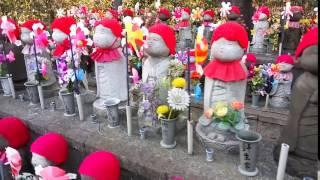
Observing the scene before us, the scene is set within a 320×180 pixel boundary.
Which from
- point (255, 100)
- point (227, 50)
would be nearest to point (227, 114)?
point (227, 50)

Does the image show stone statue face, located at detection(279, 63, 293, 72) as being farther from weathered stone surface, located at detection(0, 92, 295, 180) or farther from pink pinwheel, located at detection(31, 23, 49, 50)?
pink pinwheel, located at detection(31, 23, 49, 50)

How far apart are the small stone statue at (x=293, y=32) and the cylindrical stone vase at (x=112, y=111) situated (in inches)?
148

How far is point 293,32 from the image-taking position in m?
5.70

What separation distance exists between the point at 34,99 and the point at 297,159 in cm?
298

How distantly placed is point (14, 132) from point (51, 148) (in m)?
0.64

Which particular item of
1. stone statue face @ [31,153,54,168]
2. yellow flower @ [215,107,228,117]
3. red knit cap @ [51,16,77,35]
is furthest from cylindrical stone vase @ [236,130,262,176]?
red knit cap @ [51,16,77,35]

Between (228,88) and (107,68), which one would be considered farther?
(107,68)

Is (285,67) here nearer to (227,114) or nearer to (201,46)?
(227,114)

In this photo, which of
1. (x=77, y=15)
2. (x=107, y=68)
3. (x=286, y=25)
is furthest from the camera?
(x=77, y=15)

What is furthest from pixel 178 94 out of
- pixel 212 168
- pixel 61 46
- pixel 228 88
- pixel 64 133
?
pixel 61 46

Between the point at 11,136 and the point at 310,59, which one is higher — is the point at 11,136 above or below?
below

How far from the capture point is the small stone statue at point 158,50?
2.79 metres

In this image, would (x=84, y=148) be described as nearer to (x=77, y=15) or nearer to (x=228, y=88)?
(x=228, y=88)

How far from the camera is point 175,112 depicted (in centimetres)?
265
